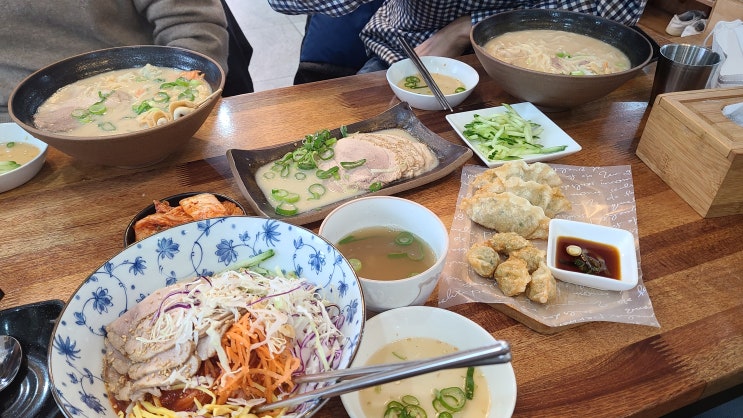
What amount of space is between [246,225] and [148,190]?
62 cm

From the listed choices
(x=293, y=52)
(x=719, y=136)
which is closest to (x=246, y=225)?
(x=719, y=136)

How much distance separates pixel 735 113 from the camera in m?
1.52

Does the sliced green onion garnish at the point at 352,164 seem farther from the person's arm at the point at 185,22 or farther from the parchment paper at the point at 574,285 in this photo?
the person's arm at the point at 185,22

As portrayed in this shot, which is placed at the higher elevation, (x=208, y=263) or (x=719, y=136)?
(x=719, y=136)

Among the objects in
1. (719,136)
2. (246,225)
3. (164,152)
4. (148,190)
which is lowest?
(148,190)

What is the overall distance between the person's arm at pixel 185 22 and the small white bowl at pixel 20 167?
2.54ft

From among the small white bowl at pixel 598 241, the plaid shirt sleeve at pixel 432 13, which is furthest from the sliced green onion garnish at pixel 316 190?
the plaid shirt sleeve at pixel 432 13

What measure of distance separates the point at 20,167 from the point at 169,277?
827 mm

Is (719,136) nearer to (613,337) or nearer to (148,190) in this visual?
(613,337)

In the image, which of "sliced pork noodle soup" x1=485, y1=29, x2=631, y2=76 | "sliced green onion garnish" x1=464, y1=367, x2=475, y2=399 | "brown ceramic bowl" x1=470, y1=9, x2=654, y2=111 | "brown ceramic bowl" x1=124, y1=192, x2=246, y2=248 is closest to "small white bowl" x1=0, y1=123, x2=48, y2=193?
"brown ceramic bowl" x1=124, y1=192, x2=246, y2=248

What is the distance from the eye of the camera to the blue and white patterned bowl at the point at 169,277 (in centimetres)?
88

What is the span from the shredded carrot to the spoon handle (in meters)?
0.08

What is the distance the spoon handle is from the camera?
0.64m

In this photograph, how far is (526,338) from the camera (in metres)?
1.16
